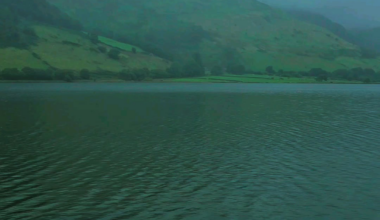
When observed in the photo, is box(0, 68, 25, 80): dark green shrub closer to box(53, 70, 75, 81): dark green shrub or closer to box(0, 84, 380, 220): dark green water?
box(53, 70, 75, 81): dark green shrub

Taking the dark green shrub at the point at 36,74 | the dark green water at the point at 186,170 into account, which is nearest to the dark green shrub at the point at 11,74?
the dark green shrub at the point at 36,74

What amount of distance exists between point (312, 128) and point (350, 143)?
11343 mm

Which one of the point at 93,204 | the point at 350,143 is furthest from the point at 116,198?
the point at 350,143

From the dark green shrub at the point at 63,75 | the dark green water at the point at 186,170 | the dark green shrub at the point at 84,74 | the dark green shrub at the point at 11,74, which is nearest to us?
the dark green water at the point at 186,170

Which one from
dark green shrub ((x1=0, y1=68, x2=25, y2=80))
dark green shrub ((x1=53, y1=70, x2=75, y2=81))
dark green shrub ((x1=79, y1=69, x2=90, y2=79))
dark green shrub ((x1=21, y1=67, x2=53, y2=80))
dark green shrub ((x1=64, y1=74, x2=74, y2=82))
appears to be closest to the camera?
dark green shrub ((x1=0, y1=68, x2=25, y2=80))

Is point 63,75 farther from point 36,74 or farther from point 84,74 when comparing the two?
point 36,74

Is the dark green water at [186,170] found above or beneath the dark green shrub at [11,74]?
beneath

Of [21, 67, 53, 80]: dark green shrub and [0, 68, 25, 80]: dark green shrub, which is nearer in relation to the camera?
[0, 68, 25, 80]: dark green shrub

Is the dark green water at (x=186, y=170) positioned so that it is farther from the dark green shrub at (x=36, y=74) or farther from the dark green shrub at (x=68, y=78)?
the dark green shrub at (x=68, y=78)

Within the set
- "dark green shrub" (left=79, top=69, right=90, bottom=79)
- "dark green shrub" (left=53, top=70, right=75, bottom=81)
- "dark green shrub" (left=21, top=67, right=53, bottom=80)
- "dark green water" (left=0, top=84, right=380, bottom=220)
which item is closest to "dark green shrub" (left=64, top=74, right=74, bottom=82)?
"dark green shrub" (left=53, top=70, right=75, bottom=81)

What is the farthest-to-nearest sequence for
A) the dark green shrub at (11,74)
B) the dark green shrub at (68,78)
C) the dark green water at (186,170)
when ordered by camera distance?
the dark green shrub at (68,78) < the dark green shrub at (11,74) < the dark green water at (186,170)

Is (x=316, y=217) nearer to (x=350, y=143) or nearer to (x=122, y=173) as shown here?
(x=122, y=173)

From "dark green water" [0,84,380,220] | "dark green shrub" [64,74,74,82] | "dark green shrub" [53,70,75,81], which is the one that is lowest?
"dark green water" [0,84,380,220]

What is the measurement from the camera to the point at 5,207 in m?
22.2
